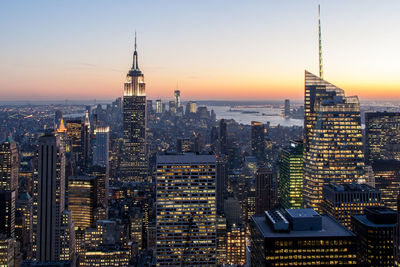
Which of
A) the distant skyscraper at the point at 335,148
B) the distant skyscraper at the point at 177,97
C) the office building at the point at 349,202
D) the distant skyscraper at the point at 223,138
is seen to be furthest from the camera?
the distant skyscraper at the point at 177,97

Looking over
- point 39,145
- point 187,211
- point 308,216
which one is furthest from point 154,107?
point 308,216

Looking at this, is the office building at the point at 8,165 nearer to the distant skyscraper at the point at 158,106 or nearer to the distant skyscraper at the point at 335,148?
the distant skyscraper at the point at 335,148

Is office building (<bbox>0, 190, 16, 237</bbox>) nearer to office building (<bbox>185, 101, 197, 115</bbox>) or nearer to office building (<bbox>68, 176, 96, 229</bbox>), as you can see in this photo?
office building (<bbox>68, 176, 96, 229</bbox>)

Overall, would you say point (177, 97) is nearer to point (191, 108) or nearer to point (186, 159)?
point (191, 108)

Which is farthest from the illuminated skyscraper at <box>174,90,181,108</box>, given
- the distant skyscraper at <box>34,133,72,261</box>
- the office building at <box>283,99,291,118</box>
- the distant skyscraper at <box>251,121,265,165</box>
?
the distant skyscraper at <box>34,133,72,261</box>

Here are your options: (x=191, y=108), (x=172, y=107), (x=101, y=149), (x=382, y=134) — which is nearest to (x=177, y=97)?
(x=172, y=107)

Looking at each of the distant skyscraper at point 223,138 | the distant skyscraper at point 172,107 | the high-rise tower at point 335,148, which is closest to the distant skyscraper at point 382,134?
the high-rise tower at point 335,148

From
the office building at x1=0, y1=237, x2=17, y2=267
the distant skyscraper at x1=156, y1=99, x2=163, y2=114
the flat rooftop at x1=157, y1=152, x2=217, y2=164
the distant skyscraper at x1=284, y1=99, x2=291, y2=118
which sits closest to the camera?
the flat rooftop at x1=157, y1=152, x2=217, y2=164
